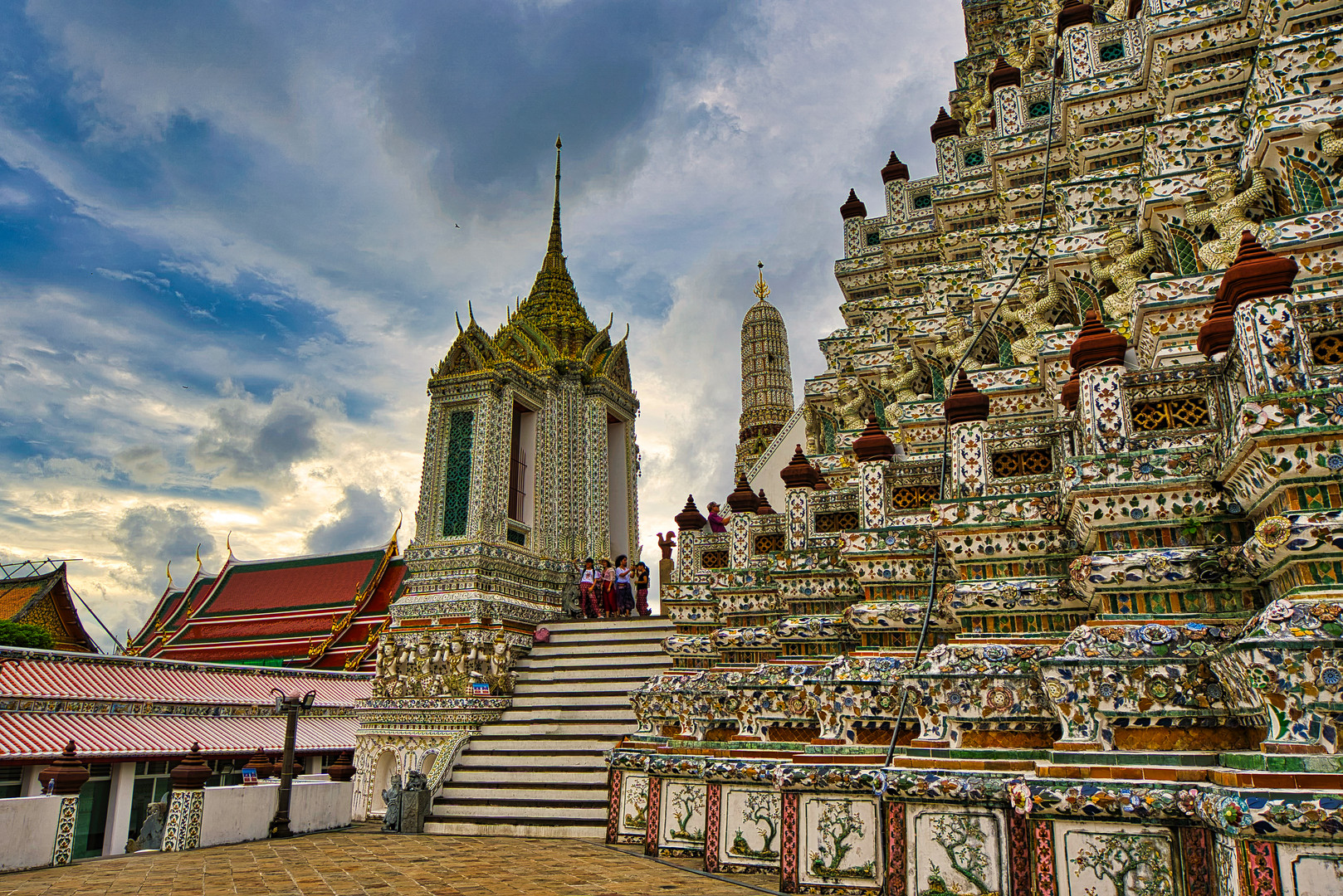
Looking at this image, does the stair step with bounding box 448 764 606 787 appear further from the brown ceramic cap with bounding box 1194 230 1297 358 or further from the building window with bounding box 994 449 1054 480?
the brown ceramic cap with bounding box 1194 230 1297 358

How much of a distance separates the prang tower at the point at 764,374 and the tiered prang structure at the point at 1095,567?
23.4 metres

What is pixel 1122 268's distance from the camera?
271 inches

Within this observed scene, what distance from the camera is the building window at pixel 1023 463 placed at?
607 cm

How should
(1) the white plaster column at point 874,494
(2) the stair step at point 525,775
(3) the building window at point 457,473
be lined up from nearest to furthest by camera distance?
(1) the white plaster column at point 874,494
(2) the stair step at point 525,775
(3) the building window at point 457,473

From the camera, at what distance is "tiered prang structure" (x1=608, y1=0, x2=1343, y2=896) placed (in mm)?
3680

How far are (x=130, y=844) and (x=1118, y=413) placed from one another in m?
10.7

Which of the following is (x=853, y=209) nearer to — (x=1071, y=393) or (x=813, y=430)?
(x=813, y=430)

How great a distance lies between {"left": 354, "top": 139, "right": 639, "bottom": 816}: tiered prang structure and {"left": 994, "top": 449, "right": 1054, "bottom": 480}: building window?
865 centimetres

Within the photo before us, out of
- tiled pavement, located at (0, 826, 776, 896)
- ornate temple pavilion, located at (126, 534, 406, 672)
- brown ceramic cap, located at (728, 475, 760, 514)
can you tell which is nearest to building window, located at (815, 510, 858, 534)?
brown ceramic cap, located at (728, 475, 760, 514)

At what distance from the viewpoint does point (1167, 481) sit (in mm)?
4602

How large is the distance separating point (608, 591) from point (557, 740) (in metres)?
4.85

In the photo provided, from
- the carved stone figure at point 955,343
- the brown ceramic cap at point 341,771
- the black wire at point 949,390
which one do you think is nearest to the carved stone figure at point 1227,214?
the black wire at point 949,390

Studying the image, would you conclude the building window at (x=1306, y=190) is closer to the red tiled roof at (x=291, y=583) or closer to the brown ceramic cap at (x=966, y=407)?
the brown ceramic cap at (x=966, y=407)

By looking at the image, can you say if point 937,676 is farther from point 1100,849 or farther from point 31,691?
point 31,691
